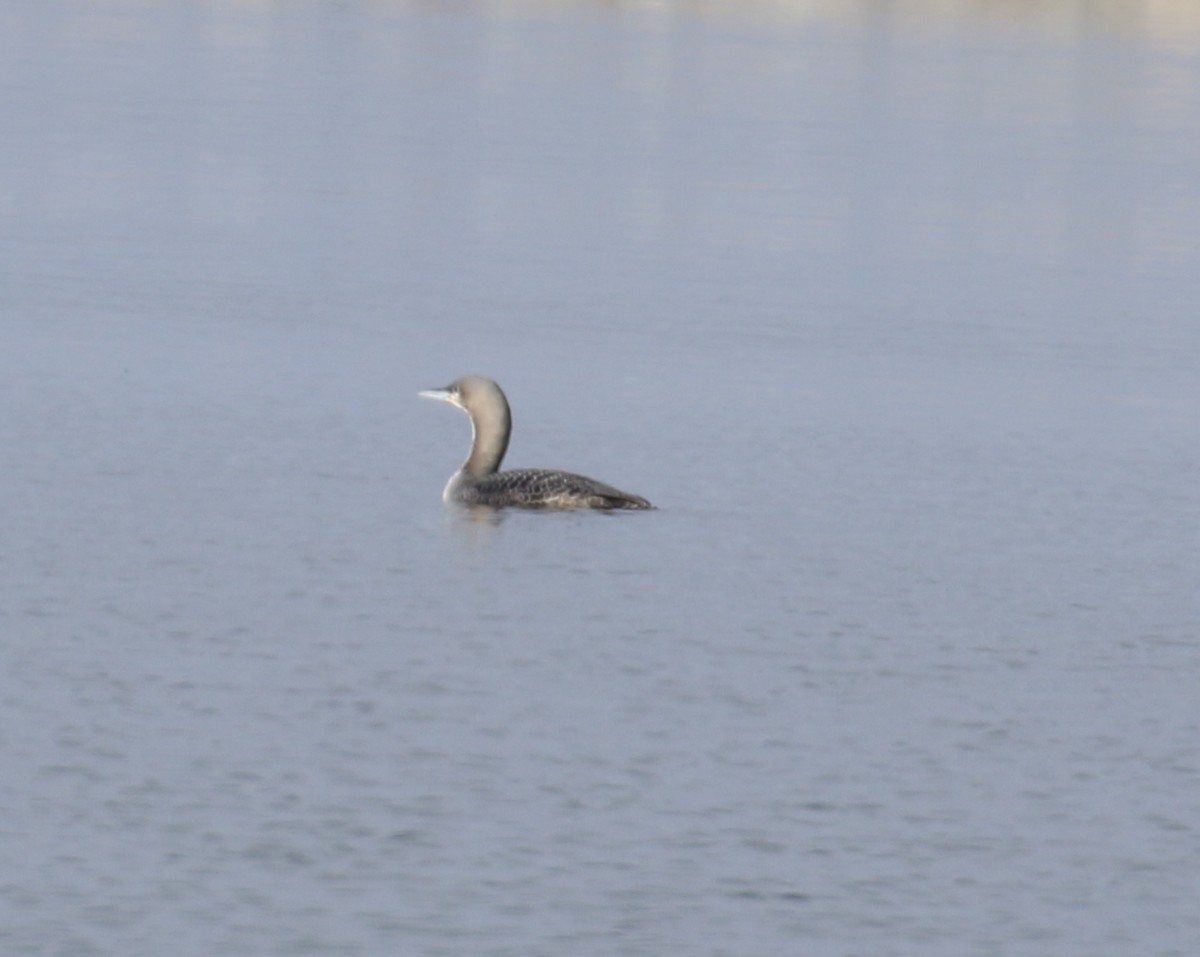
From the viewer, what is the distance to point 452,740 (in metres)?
10.5

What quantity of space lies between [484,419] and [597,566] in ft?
7.38

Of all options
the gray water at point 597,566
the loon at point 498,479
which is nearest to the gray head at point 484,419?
the loon at point 498,479

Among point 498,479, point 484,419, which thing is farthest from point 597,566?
point 484,419

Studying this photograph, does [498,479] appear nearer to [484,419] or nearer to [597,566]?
[484,419]

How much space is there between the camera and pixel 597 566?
13.7m

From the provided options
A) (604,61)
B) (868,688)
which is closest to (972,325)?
(868,688)

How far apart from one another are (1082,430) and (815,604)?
5.84 m

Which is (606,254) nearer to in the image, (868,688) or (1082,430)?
(1082,430)

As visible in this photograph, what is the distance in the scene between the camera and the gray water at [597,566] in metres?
9.06

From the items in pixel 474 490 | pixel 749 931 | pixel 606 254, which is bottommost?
pixel 749 931

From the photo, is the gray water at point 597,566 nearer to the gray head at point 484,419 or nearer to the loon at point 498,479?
the loon at point 498,479

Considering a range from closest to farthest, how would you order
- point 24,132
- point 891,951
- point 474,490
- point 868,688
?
point 891,951 → point 868,688 → point 474,490 → point 24,132

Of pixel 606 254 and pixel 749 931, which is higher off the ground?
pixel 606 254

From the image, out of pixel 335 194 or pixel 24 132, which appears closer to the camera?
pixel 335 194
